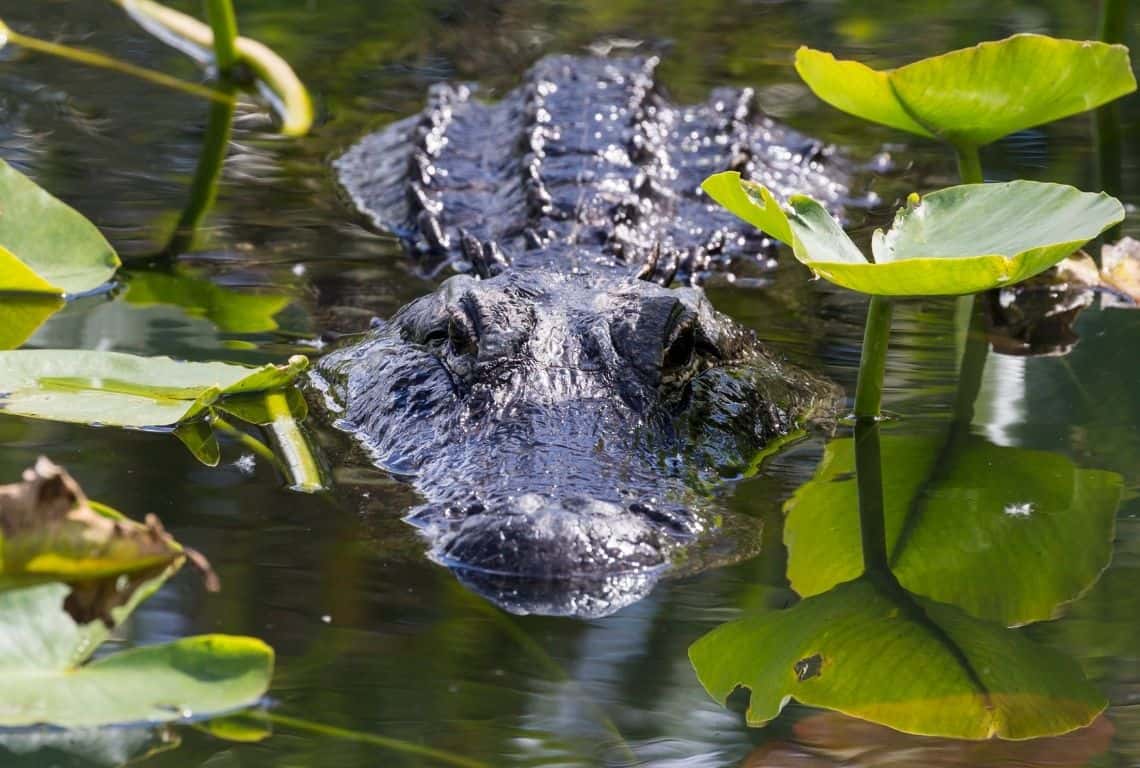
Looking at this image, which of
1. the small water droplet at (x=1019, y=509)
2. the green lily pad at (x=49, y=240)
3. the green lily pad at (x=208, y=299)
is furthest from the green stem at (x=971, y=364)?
the green lily pad at (x=49, y=240)

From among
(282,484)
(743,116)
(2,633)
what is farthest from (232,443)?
(743,116)

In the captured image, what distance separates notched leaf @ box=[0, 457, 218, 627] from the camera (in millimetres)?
2176

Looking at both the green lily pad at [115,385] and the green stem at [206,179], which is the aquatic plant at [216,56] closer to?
the green stem at [206,179]

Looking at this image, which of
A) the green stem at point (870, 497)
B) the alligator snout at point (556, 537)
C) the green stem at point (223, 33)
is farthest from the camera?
the green stem at point (223, 33)

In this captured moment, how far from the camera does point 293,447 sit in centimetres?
314

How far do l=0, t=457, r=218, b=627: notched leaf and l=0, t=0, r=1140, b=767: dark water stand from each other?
0.34ft

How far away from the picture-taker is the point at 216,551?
2637 mm

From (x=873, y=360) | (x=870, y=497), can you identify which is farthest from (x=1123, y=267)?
(x=870, y=497)

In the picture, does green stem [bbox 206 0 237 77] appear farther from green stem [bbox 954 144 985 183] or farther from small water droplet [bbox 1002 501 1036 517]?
small water droplet [bbox 1002 501 1036 517]

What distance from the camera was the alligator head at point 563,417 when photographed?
253 cm

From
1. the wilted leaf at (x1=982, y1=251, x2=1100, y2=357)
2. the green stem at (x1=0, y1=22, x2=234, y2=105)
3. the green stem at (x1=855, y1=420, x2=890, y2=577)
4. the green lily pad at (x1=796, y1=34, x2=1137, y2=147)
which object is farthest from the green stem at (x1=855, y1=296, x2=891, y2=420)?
the green stem at (x1=0, y1=22, x2=234, y2=105)

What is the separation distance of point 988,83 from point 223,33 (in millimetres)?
3095

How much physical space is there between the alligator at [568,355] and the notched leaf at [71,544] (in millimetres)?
530

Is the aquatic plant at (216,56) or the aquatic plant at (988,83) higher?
the aquatic plant at (988,83)
